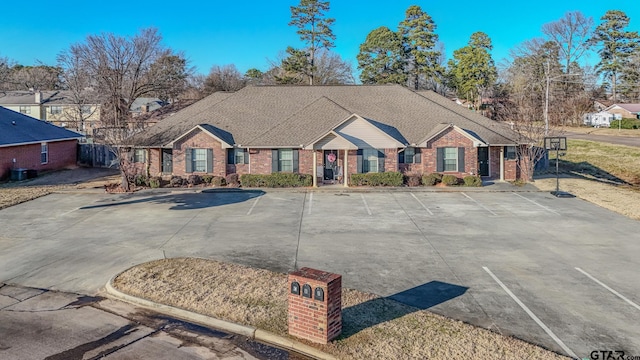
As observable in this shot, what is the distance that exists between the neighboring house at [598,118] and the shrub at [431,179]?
183 feet

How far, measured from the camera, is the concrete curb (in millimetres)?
8047

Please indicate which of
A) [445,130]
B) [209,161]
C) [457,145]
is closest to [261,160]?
[209,161]

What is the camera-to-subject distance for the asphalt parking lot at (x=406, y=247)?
9875mm

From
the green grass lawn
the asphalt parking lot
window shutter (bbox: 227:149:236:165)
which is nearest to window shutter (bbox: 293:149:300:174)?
window shutter (bbox: 227:149:236:165)

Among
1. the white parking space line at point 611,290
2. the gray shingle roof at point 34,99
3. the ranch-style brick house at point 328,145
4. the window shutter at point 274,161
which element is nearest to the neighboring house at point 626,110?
the ranch-style brick house at point 328,145

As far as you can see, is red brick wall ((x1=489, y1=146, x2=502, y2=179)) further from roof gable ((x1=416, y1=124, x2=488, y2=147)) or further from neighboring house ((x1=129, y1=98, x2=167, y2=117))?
neighboring house ((x1=129, y1=98, x2=167, y2=117))

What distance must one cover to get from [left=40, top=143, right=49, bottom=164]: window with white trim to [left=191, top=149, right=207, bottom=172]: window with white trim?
12.1 metres

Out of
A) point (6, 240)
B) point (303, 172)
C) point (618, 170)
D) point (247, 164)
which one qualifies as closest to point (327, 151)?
point (303, 172)

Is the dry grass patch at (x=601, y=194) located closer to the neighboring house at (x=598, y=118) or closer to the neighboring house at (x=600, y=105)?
the neighboring house at (x=598, y=118)

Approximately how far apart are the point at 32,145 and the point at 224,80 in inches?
1730

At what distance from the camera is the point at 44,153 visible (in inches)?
1275

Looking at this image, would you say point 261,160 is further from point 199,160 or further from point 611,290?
point 611,290

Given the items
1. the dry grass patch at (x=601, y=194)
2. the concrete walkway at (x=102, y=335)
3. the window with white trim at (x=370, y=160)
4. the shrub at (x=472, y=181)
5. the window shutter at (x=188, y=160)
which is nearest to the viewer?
the concrete walkway at (x=102, y=335)

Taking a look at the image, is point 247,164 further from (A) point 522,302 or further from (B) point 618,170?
(B) point 618,170
